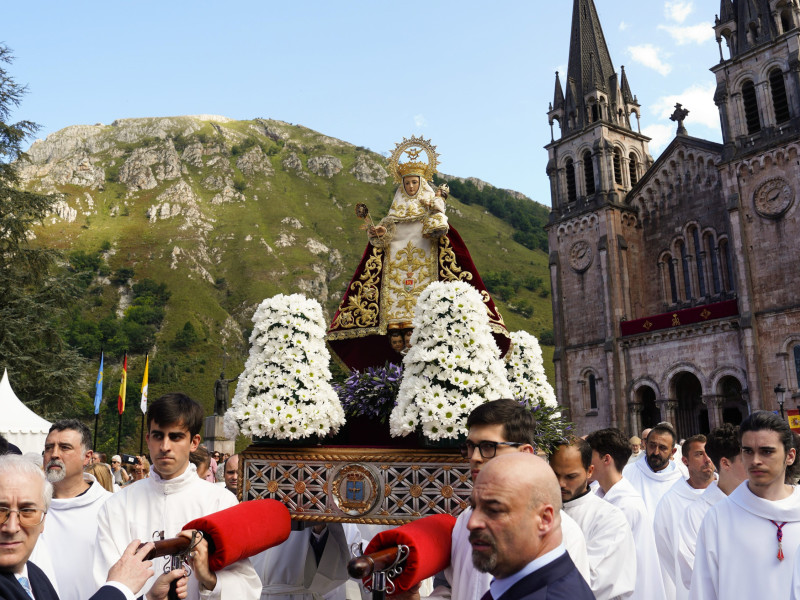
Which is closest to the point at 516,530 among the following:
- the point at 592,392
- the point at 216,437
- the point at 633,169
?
the point at 216,437

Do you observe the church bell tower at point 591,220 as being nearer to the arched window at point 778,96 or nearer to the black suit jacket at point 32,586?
the arched window at point 778,96

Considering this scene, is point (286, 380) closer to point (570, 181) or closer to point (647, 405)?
point (647, 405)

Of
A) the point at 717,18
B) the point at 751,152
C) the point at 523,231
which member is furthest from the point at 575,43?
the point at 523,231

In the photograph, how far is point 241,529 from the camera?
354cm

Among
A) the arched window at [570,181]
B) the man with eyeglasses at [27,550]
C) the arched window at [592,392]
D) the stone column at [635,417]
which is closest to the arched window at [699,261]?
the stone column at [635,417]

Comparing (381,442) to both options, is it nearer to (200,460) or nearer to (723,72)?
(200,460)

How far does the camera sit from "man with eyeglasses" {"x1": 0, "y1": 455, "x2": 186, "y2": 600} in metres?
2.61

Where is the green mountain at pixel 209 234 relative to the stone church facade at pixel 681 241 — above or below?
above

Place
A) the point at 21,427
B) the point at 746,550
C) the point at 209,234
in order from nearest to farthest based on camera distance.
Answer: the point at 746,550
the point at 21,427
the point at 209,234

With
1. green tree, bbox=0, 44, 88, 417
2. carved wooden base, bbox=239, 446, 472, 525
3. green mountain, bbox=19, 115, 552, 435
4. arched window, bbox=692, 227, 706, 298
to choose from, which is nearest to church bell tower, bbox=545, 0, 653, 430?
arched window, bbox=692, 227, 706, 298

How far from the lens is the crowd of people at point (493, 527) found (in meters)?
2.33

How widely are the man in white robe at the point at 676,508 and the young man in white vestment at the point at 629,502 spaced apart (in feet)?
1.66

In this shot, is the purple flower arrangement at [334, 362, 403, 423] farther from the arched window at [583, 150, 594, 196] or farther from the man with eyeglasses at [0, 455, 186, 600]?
the arched window at [583, 150, 594, 196]

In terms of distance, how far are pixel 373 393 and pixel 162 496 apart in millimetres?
1931
